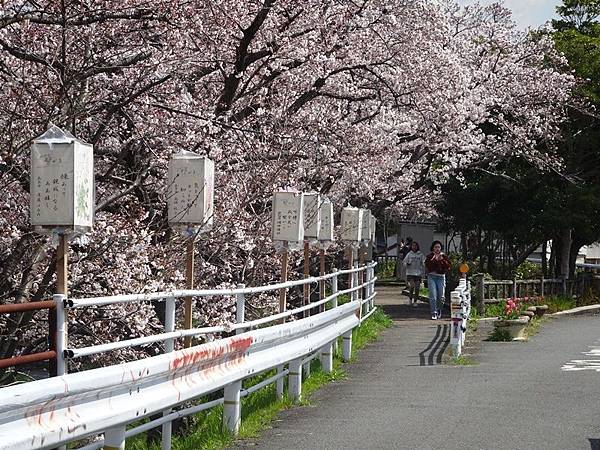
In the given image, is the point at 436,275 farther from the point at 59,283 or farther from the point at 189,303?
the point at 59,283

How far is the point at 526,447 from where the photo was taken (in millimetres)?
8445

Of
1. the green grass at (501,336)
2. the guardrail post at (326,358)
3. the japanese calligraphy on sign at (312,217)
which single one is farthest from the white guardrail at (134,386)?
the green grass at (501,336)

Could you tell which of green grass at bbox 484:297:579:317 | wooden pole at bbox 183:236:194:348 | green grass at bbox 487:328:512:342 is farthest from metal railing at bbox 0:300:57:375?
green grass at bbox 484:297:579:317

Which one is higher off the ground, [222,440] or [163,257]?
[163,257]

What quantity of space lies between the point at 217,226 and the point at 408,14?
725 cm

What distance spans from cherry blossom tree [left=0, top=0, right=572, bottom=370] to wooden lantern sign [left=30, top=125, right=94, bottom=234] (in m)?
2.02

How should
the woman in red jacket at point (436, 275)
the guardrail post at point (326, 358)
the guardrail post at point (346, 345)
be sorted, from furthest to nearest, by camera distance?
the woman in red jacket at point (436, 275) → the guardrail post at point (346, 345) → the guardrail post at point (326, 358)

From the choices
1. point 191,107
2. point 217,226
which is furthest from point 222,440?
point 191,107

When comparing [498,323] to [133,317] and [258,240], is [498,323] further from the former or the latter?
[133,317]

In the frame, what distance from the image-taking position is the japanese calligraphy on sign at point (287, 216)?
39.1ft

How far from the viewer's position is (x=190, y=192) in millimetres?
9297

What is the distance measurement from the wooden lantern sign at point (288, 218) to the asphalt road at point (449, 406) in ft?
5.96

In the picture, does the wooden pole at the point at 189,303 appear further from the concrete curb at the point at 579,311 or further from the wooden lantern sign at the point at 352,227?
the concrete curb at the point at 579,311

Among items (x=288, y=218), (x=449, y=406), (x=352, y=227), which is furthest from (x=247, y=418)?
(x=352, y=227)
